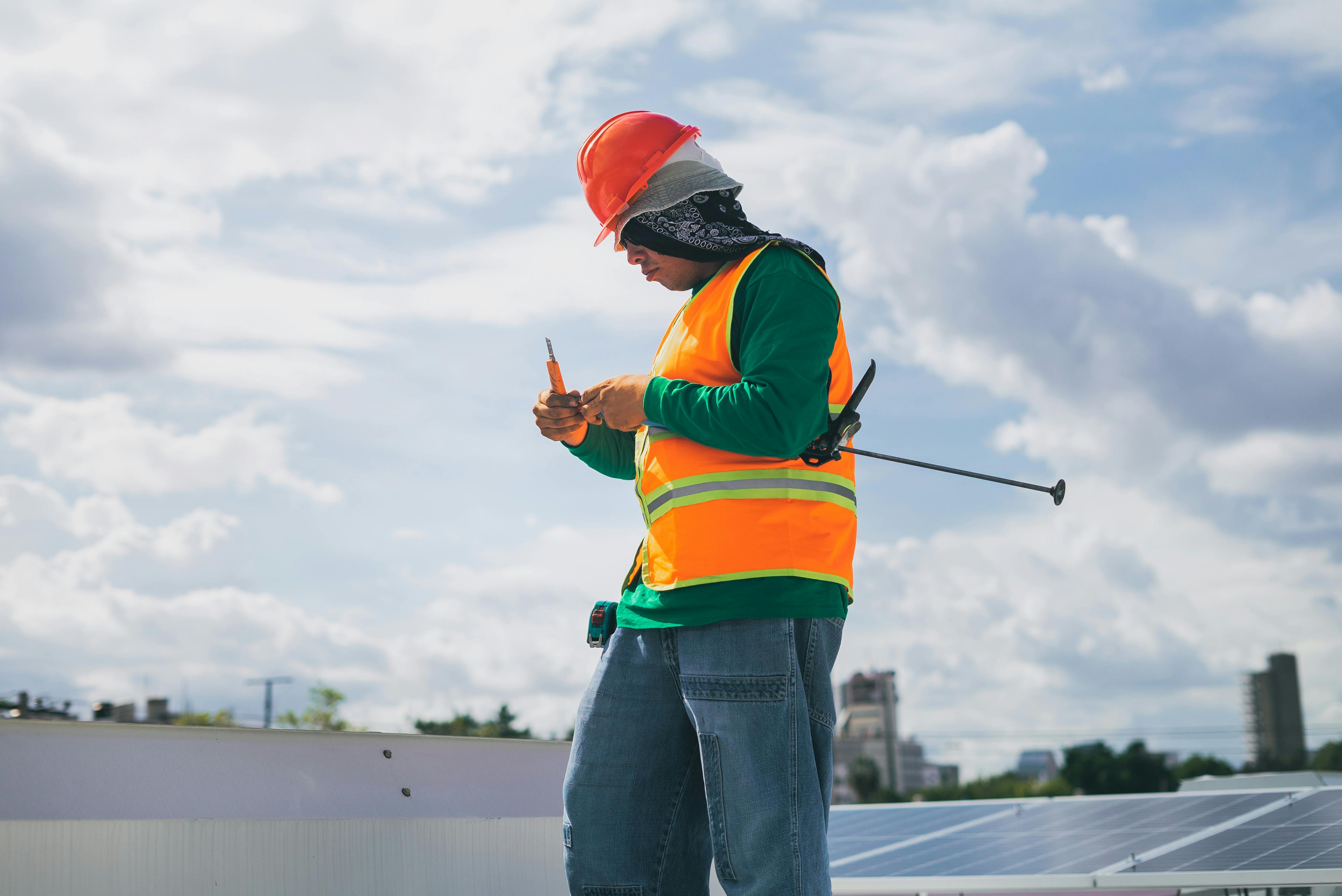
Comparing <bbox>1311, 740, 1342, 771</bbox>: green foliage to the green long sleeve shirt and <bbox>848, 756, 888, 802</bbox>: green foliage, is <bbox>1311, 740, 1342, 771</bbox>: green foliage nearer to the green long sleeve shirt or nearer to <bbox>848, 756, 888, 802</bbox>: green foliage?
<bbox>848, 756, 888, 802</bbox>: green foliage

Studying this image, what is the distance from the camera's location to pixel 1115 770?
71250 mm

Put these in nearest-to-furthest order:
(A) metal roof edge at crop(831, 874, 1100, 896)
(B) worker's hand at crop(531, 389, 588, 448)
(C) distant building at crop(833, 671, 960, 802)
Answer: (B) worker's hand at crop(531, 389, 588, 448)
(A) metal roof edge at crop(831, 874, 1100, 896)
(C) distant building at crop(833, 671, 960, 802)

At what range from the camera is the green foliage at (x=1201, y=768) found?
255 ft

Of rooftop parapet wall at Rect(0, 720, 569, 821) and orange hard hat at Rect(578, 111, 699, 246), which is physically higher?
orange hard hat at Rect(578, 111, 699, 246)

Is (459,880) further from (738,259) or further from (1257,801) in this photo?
(1257,801)

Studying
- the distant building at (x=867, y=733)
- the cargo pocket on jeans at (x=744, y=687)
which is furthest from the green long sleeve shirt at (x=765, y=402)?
the distant building at (x=867, y=733)

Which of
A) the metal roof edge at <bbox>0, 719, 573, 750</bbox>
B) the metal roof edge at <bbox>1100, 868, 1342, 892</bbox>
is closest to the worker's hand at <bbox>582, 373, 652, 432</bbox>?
the metal roof edge at <bbox>0, 719, 573, 750</bbox>

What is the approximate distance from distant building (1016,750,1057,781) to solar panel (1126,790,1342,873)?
127 metres

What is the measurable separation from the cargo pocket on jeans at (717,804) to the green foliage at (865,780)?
290ft

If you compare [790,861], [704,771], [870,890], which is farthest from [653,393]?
[870,890]

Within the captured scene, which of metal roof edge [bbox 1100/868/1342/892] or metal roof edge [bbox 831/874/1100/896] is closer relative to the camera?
metal roof edge [bbox 1100/868/1342/892]

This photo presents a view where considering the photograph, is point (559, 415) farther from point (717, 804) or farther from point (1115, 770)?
point (1115, 770)

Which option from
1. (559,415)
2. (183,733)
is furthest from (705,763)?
(183,733)

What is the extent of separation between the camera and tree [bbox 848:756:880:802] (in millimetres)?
91375
